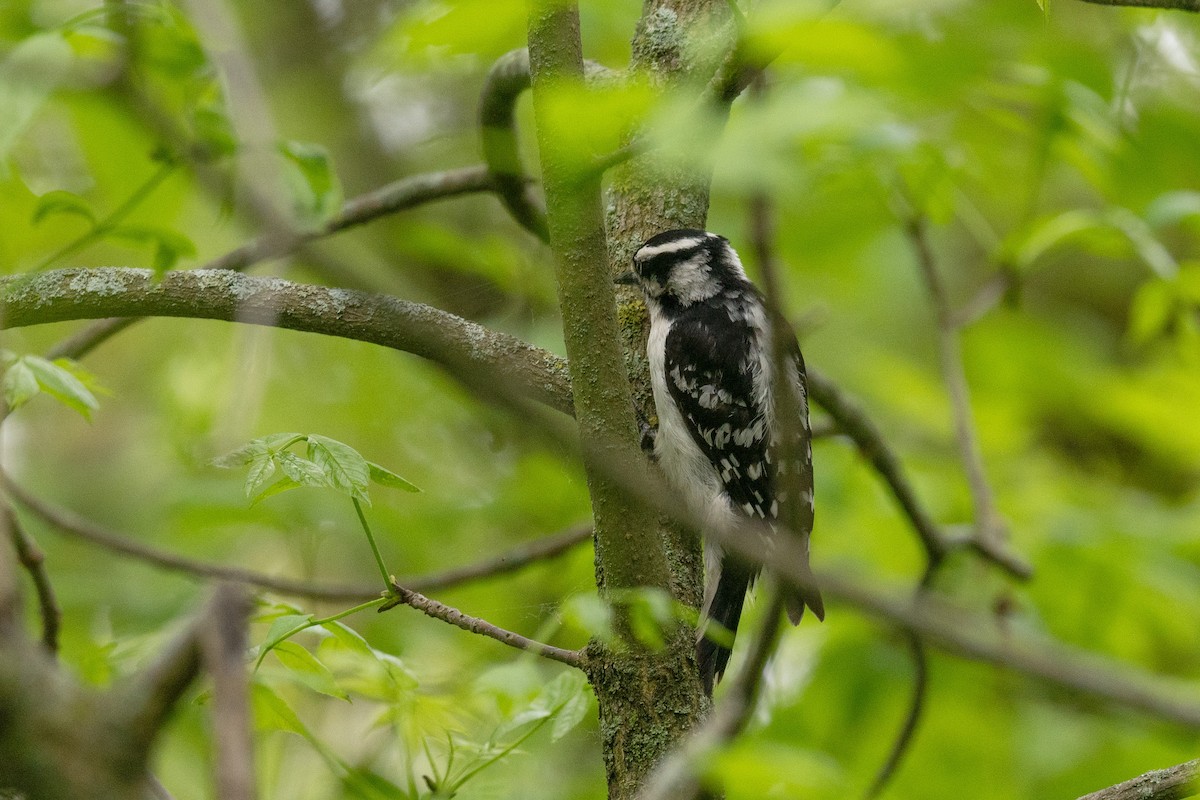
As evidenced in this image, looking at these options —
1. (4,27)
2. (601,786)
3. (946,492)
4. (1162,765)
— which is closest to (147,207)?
(4,27)

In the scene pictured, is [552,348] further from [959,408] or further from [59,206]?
[59,206]

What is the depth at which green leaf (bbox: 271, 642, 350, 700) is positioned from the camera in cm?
224

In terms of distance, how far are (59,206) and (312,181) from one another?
1.97 feet

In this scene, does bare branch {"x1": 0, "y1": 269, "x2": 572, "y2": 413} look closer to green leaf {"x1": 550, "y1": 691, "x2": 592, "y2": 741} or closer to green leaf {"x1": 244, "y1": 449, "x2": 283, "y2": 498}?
green leaf {"x1": 244, "y1": 449, "x2": 283, "y2": 498}

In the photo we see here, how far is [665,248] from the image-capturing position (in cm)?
301

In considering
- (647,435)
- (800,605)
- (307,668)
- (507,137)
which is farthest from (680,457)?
(307,668)

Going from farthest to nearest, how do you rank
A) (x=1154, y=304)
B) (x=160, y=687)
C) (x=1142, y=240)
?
(x=1154, y=304)
(x=1142, y=240)
(x=160, y=687)

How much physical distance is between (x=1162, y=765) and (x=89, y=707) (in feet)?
13.7

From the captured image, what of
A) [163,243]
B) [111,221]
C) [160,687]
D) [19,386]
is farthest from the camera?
[111,221]

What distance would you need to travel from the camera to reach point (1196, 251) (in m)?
8.26

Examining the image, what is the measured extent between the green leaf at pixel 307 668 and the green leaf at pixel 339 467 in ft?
1.44

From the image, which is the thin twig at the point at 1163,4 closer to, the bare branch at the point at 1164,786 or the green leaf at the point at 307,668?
the bare branch at the point at 1164,786

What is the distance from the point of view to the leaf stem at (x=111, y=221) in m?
2.72

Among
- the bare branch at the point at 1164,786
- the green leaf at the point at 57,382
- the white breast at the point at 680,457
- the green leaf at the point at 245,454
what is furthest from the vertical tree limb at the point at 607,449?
the white breast at the point at 680,457
